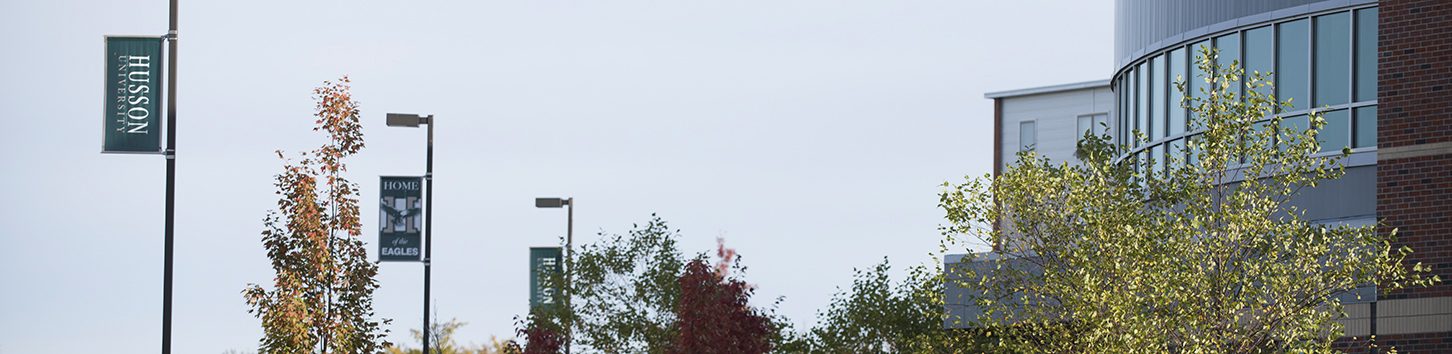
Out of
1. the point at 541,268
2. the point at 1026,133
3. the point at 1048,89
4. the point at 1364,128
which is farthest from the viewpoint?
the point at 1026,133

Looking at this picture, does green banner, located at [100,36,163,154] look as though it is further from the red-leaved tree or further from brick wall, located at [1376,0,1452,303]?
brick wall, located at [1376,0,1452,303]

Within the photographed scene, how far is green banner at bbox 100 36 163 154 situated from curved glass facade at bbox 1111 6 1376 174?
42.1 feet

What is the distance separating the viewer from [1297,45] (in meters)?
22.5

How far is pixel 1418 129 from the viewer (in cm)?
1783

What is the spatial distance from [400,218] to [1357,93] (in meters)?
15.6

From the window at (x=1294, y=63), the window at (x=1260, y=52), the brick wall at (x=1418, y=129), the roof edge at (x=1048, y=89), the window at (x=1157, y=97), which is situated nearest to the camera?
the brick wall at (x=1418, y=129)

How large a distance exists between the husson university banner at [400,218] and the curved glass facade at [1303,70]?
472 inches

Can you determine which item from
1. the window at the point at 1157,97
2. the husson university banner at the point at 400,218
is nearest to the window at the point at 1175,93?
the window at the point at 1157,97

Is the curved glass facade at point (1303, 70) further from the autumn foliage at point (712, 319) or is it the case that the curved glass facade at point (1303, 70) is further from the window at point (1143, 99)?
the autumn foliage at point (712, 319)

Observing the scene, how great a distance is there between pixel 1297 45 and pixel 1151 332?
12137mm

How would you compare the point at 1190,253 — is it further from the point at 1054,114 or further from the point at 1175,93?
the point at 1054,114

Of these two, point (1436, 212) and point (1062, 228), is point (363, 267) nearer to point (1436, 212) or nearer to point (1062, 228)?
point (1062, 228)

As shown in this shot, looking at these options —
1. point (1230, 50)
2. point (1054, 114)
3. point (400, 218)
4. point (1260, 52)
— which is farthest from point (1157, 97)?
point (1054, 114)

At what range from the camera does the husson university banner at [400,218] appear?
24.7 m
